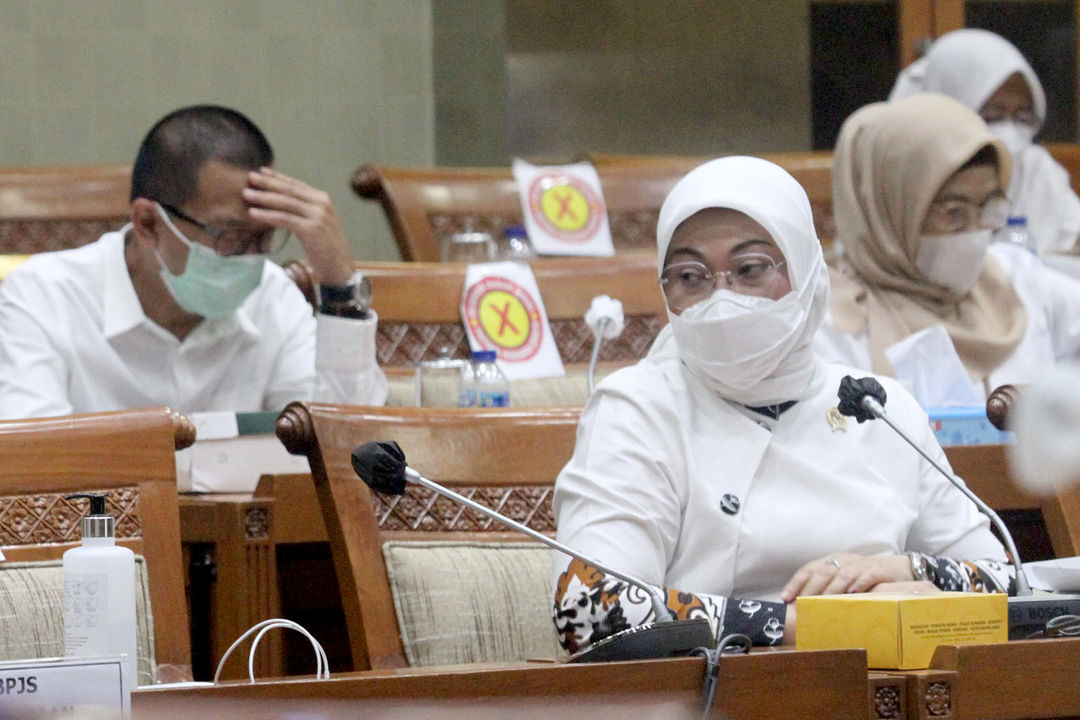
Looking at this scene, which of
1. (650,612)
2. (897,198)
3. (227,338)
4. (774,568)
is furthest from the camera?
(897,198)

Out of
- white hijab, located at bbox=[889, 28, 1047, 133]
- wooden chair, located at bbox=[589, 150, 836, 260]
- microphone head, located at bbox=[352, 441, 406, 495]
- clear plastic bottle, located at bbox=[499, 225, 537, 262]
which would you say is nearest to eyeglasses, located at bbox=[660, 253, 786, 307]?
microphone head, located at bbox=[352, 441, 406, 495]

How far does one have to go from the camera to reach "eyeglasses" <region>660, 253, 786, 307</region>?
2.03 m

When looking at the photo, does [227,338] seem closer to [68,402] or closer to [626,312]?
[68,402]

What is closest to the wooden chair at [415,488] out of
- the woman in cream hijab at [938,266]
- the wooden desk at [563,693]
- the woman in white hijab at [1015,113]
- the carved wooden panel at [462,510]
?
the carved wooden panel at [462,510]

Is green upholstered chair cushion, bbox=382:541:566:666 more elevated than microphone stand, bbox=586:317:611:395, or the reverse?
microphone stand, bbox=586:317:611:395

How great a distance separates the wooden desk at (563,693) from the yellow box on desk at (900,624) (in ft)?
0.28

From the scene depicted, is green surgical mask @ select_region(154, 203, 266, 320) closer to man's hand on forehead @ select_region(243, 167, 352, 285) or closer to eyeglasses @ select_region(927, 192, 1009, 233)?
man's hand on forehead @ select_region(243, 167, 352, 285)

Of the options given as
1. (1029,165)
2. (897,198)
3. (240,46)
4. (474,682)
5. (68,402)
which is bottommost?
(474,682)

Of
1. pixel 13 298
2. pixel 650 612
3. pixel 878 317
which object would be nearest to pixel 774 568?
pixel 650 612

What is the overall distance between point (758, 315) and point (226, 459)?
101cm

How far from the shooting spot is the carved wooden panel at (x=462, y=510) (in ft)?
7.06

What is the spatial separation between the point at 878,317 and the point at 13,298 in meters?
1.68

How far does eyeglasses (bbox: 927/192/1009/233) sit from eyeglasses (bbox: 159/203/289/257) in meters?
1.34

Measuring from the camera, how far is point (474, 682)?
121cm
